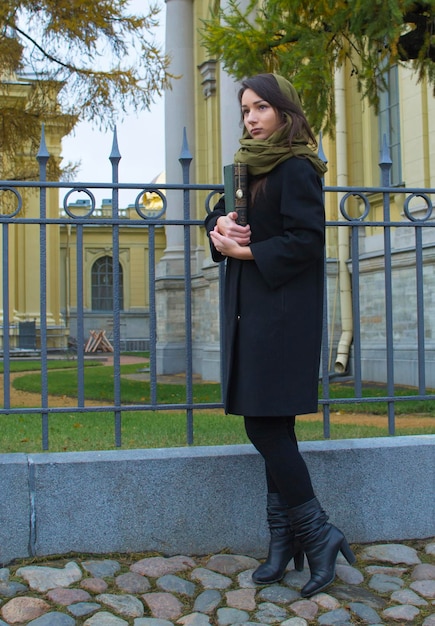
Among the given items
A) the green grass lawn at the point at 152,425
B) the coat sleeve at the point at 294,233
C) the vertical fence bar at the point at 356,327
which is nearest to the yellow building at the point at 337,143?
the green grass lawn at the point at 152,425

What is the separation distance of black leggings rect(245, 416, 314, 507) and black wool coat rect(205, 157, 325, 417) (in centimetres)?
10

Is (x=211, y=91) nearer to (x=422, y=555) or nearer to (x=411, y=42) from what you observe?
(x=411, y=42)

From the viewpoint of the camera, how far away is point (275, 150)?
2.89 m

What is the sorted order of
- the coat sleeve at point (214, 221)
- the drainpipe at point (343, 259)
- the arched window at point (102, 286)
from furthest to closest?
the arched window at point (102, 286) < the drainpipe at point (343, 259) < the coat sleeve at point (214, 221)

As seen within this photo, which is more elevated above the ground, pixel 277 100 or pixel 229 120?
pixel 229 120

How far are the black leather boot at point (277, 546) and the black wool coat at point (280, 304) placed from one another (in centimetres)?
42

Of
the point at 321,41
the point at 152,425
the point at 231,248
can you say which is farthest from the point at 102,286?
the point at 231,248

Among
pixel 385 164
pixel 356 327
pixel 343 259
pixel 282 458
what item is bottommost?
pixel 282 458

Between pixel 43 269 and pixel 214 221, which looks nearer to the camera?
pixel 214 221

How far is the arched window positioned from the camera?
47000 mm

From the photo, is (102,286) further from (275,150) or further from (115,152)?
(275,150)

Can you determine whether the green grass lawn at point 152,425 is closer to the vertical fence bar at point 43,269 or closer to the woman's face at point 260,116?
the vertical fence bar at point 43,269

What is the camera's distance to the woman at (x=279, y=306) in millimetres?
2861

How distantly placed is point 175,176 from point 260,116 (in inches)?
570
